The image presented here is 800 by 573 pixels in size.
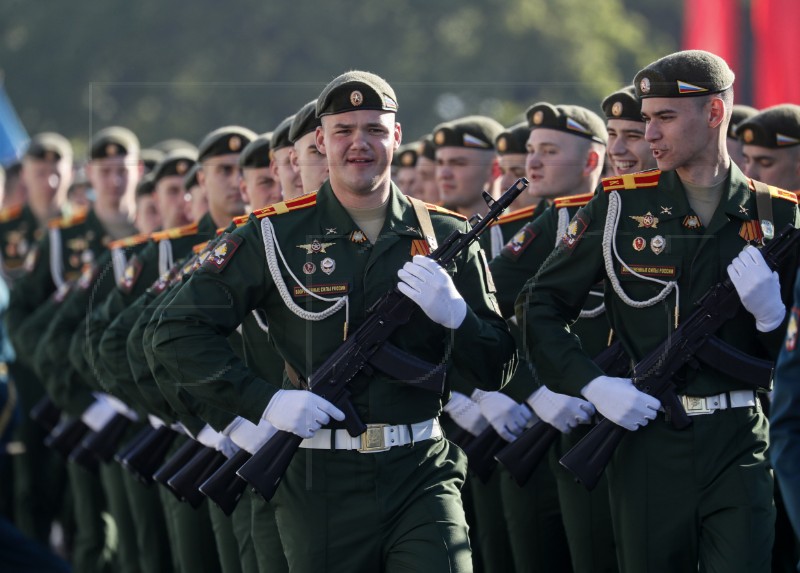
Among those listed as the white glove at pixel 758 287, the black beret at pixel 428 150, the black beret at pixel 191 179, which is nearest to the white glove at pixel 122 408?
the black beret at pixel 191 179

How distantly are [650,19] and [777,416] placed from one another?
3451 centimetres

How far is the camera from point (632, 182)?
256 inches

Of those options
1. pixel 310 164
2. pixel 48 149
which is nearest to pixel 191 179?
pixel 310 164

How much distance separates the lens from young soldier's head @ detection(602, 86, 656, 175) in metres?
A: 7.82

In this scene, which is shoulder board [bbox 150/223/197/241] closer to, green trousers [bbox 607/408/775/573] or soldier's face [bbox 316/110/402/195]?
soldier's face [bbox 316/110/402/195]

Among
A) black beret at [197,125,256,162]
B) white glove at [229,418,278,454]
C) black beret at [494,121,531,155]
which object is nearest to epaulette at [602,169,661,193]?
white glove at [229,418,278,454]

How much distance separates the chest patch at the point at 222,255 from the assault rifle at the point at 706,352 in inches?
57.3

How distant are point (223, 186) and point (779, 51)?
501 centimetres

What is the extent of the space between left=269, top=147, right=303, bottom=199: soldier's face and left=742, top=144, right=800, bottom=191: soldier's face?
200cm

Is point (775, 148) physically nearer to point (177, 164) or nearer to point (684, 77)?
point (684, 77)

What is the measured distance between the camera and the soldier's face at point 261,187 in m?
8.57

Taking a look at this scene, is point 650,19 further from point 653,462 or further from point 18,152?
point 653,462

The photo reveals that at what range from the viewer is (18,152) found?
1766cm

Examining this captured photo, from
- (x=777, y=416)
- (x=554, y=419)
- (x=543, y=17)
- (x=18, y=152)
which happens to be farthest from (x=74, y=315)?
(x=543, y=17)
